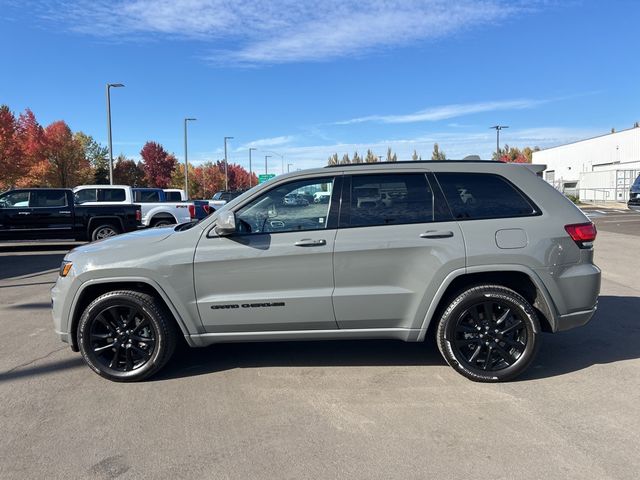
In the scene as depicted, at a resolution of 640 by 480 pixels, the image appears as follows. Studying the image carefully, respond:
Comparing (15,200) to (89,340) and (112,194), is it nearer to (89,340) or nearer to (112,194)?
(112,194)

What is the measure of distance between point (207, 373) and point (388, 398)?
1.68 m

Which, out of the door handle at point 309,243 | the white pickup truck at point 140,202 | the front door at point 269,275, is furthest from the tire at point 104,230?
the door handle at point 309,243

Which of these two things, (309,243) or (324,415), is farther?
(309,243)

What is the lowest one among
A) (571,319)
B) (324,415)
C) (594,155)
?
(324,415)

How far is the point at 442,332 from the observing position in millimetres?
4117

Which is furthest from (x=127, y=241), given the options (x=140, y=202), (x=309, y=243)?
(x=140, y=202)

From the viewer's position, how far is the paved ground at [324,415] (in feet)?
9.70

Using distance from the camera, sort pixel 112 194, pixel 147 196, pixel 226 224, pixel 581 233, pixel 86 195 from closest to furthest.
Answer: pixel 226 224
pixel 581 233
pixel 86 195
pixel 112 194
pixel 147 196

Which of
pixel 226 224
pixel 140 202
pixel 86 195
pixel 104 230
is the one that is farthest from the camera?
pixel 140 202

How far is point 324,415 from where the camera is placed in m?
Result: 3.59

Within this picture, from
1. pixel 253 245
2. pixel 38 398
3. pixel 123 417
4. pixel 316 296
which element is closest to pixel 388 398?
pixel 316 296

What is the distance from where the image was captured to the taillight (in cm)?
410

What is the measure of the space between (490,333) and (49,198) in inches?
537

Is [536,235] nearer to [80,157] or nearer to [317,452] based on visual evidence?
[317,452]
